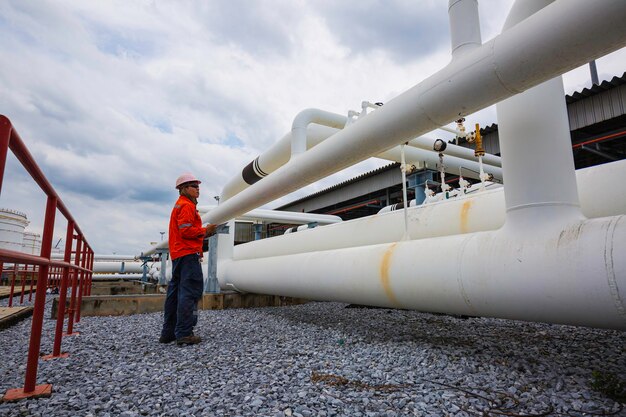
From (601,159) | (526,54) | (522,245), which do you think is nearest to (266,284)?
(522,245)

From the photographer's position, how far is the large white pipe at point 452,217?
1.90m

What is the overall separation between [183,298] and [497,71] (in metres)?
2.51

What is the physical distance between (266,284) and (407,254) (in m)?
2.09

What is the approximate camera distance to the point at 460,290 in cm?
182

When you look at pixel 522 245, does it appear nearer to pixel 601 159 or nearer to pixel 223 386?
pixel 223 386

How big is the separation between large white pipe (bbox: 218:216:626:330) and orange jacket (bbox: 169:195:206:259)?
3.93ft

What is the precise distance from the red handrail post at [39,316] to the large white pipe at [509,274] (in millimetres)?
1791

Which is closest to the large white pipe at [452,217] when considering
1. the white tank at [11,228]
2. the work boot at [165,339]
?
the work boot at [165,339]

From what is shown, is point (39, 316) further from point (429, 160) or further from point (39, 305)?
point (429, 160)

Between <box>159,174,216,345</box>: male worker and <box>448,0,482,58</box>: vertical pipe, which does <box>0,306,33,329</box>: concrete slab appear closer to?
<box>159,174,216,345</box>: male worker

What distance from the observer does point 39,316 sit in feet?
5.43

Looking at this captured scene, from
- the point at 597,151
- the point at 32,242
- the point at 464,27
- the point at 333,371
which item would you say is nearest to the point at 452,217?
the point at 464,27

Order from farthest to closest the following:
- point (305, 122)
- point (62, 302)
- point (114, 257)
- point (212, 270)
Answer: point (114, 257) < point (212, 270) < point (305, 122) < point (62, 302)

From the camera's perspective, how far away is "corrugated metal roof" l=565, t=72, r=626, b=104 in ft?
16.6
